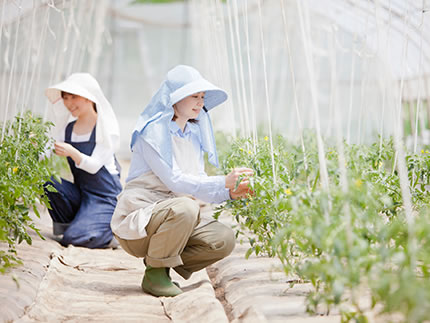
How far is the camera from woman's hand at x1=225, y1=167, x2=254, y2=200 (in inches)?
86.1

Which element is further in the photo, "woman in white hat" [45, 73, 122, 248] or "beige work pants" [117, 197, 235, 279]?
"woman in white hat" [45, 73, 122, 248]

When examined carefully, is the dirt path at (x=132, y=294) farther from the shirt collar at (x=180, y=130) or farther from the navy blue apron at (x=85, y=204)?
the shirt collar at (x=180, y=130)

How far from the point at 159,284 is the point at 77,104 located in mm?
1498

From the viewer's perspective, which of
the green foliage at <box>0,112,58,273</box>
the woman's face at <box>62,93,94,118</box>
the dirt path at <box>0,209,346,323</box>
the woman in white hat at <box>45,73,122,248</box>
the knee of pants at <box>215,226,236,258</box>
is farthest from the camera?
the woman's face at <box>62,93,94,118</box>

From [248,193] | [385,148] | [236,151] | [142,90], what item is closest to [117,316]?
[248,193]

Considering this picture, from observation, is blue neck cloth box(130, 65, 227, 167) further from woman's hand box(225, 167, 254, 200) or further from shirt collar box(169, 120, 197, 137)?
woman's hand box(225, 167, 254, 200)

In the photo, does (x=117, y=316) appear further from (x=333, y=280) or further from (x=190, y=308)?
(x=333, y=280)

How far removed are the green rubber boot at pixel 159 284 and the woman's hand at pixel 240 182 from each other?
45cm

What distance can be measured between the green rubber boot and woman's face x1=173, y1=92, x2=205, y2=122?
26.8 inches

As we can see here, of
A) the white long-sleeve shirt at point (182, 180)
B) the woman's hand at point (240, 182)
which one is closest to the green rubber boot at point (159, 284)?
the white long-sleeve shirt at point (182, 180)

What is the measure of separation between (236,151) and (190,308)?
108 centimetres

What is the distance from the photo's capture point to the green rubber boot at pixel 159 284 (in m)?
2.28

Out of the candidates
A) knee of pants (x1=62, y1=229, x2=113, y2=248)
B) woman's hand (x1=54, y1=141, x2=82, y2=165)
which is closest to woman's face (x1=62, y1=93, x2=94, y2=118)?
woman's hand (x1=54, y1=141, x2=82, y2=165)

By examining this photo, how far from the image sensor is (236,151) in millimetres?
2941
